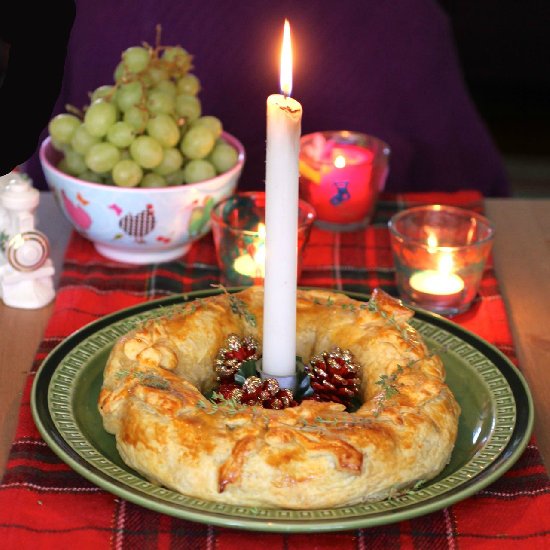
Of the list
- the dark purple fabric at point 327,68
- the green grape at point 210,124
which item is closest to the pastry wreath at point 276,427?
the green grape at point 210,124

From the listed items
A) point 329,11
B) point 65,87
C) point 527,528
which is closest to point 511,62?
point 329,11

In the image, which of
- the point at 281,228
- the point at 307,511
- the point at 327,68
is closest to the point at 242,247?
the point at 281,228

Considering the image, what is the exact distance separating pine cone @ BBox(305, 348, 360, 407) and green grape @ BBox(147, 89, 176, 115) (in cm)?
57

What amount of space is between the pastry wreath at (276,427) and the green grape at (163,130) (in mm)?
442

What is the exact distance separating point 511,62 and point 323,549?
12.3 ft

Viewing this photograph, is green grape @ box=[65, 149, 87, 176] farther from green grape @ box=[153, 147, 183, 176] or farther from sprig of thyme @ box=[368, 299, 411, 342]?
sprig of thyme @ box=[368, 299, 411, 342]

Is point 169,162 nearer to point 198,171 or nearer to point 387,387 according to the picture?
point 198,171

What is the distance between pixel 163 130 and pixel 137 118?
1.6 inches

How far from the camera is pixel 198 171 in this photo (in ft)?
4.70

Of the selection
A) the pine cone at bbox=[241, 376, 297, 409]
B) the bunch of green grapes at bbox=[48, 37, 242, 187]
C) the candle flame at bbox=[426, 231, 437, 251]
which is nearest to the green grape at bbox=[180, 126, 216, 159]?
the bunch of green grapes at bbox=[48, 37, 242, 187]

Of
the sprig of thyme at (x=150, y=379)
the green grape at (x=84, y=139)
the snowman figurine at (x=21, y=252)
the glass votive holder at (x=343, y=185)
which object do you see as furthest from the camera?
the glass votive holder at (x=343, y=185)

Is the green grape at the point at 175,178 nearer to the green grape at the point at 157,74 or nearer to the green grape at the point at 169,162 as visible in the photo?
the green grape at the point at 169,162

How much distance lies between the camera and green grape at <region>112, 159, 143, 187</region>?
1.38 metres

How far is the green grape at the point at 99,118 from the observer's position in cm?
139
